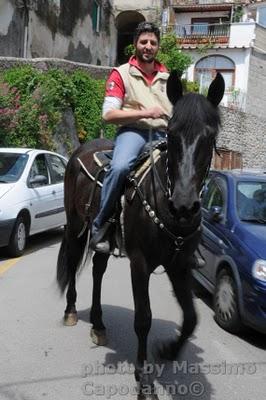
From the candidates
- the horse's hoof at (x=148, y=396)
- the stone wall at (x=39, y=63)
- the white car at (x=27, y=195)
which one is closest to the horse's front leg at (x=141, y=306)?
the horse's hoof at (x=148, y=396)

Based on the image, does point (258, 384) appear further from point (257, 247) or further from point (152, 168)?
point (152, 168)

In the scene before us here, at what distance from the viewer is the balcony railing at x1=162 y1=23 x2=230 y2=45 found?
37.5 metres

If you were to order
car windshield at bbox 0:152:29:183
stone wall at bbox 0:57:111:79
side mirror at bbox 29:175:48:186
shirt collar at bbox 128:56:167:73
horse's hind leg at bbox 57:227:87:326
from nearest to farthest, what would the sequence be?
shirt collar at bbox 128:56:167:73, horse's hind leg at bbox 57:227:87:326, car windshield at bbox 0:152:29:183, side mirror at bbox 29:175:48:186, stone wall at bbox 0:57:111:79

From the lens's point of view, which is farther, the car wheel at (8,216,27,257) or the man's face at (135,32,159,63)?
the car wheel at (8,216,27,257)

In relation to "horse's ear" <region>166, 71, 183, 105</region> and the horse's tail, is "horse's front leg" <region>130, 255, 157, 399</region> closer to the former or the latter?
"horse's ear" <region>166, 71, 183, 105</region>

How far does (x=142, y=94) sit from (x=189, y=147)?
3.41 ft

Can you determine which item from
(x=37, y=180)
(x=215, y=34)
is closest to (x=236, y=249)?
(x=37, y=180)

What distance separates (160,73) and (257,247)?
2095 millimetres

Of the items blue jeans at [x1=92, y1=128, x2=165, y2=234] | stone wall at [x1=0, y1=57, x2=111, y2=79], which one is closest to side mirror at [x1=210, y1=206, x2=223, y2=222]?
blue jeans at [x1=92, y1=128, x2=165, y2=234]

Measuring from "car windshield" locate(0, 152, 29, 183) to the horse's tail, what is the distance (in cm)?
409

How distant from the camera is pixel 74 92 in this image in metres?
19.7

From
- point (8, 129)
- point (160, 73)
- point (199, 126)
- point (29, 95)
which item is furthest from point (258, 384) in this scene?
point (29, 95)

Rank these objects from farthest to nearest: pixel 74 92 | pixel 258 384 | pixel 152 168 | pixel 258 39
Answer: pixel 258 39 < pixel 74 92 < pixel 258 384 < pixel 152 168

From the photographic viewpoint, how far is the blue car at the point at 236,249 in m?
5.27
